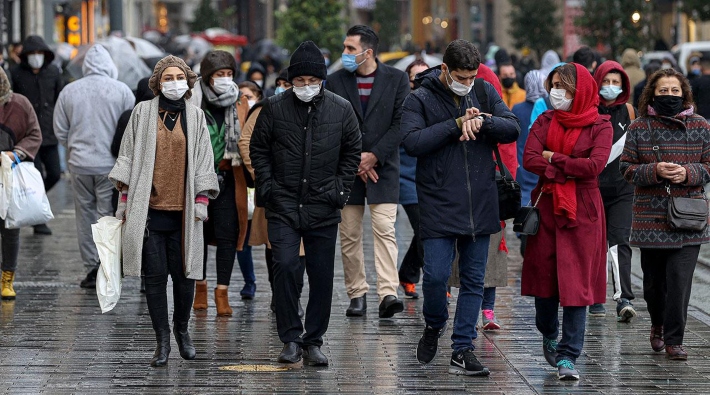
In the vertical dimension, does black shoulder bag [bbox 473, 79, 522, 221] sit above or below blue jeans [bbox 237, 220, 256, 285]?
above

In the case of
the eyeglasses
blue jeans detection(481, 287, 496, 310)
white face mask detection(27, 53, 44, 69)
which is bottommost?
blue jeans detection(481, 287, 496, 310)

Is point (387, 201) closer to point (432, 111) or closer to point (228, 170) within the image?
point (228, 170)

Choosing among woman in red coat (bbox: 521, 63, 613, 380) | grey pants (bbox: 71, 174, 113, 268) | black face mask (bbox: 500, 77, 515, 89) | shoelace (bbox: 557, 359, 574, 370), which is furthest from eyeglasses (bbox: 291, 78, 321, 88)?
black face mask (bbox: 500, 77, 515, 89)

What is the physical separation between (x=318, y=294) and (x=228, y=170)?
6.29 feet

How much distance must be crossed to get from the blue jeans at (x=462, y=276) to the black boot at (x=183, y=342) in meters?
1.51

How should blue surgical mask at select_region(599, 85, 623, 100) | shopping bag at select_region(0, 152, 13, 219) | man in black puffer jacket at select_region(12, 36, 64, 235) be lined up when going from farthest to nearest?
man in black puffer jacket at select_region(12, 36, 64, 235) → shopping bag at select_region(0, 152, 13, 219) → blue surgical mask at select_region(599, 85, 623, 100)

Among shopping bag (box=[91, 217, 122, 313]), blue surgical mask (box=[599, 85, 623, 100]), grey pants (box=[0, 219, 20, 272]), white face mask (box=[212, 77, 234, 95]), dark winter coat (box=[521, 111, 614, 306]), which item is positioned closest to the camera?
dark winter coat (box=[521, 111, 614, 306])

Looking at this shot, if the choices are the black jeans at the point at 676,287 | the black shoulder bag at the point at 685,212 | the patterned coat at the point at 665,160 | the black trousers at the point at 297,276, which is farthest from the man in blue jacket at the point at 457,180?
the black jeans at the point at 676,287

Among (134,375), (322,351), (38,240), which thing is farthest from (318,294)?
(38,240)

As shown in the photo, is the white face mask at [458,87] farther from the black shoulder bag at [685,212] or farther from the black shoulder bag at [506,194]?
the black shoulder bag at [685,212]

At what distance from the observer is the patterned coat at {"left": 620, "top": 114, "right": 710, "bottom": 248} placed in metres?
8.65

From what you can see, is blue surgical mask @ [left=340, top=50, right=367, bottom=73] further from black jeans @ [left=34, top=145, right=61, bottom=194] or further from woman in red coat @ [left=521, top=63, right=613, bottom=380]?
black jeans @ [left=34, top=145, right=61, bottom=194]

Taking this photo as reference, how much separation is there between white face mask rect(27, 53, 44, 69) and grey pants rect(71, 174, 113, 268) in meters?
4.33

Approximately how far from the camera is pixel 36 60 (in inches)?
611
